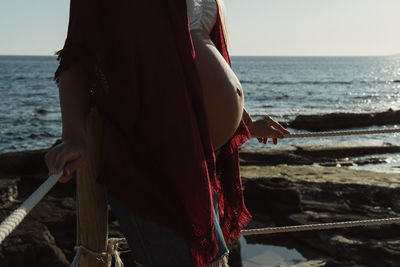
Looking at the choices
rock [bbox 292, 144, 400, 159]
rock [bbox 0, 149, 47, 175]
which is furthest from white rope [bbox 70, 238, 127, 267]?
rock [bbox 292, 144, 400, 159]

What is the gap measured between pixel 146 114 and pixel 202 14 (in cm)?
37

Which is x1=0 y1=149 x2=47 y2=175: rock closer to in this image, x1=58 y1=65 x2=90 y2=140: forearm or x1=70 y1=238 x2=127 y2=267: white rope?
x1=70 y1=238 x2=127 y2=267: white rope

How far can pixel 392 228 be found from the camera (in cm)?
579

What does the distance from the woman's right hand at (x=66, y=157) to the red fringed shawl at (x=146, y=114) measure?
5.4 inches

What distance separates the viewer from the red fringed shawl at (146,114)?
1084 mm

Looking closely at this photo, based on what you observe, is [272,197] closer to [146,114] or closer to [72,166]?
[146,114]

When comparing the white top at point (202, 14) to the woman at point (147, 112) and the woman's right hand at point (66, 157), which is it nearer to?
the woman at point (147, 112)

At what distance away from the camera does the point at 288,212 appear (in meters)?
6.73

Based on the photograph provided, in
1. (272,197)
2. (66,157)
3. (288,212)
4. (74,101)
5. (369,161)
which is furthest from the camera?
(369,161)

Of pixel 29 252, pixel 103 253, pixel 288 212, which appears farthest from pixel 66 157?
pixel 288 212

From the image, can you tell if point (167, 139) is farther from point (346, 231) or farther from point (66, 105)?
point (346, 231)

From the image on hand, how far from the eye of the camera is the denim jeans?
1.12 m

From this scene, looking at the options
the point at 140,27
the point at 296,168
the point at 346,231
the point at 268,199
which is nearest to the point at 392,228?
the point at 346,231

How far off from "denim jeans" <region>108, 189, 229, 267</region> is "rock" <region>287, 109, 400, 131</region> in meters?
20.5
